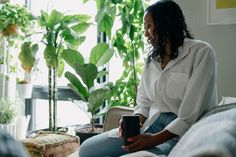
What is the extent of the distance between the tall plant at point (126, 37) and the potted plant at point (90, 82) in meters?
0.10

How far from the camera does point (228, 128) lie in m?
0.70

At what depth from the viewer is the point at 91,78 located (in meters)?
2.58

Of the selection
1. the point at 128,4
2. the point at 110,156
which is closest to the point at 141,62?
the point at 128,4

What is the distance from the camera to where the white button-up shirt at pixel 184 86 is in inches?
58.4

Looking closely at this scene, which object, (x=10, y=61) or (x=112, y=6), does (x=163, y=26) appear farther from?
(x=10, y=61)

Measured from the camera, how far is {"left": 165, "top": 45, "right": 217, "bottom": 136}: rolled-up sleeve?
147 cm

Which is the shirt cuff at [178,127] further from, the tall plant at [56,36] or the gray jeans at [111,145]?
the tall plant at [56,36]

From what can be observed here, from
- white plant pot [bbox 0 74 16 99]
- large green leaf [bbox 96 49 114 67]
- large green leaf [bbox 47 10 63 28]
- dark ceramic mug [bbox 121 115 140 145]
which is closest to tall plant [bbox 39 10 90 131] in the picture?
large green leaf [bbox 47 10 63 28]

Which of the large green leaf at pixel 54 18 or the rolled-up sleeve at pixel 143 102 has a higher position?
the large green leaf at pixel 54 18

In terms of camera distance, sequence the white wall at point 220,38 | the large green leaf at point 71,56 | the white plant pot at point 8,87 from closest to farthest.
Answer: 1. the white wall at point 220,38
2. the large green leaf at point 71,56
3. the white plant pot at point 8,87

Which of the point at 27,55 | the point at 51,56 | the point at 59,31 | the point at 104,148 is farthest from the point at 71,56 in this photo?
the point at 104,148

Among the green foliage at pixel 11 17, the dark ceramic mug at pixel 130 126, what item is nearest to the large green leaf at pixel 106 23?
the green foliage at pixel 11 17

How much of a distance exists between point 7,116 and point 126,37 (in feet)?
4.29

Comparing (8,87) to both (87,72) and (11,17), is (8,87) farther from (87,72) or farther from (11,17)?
(87,72)
